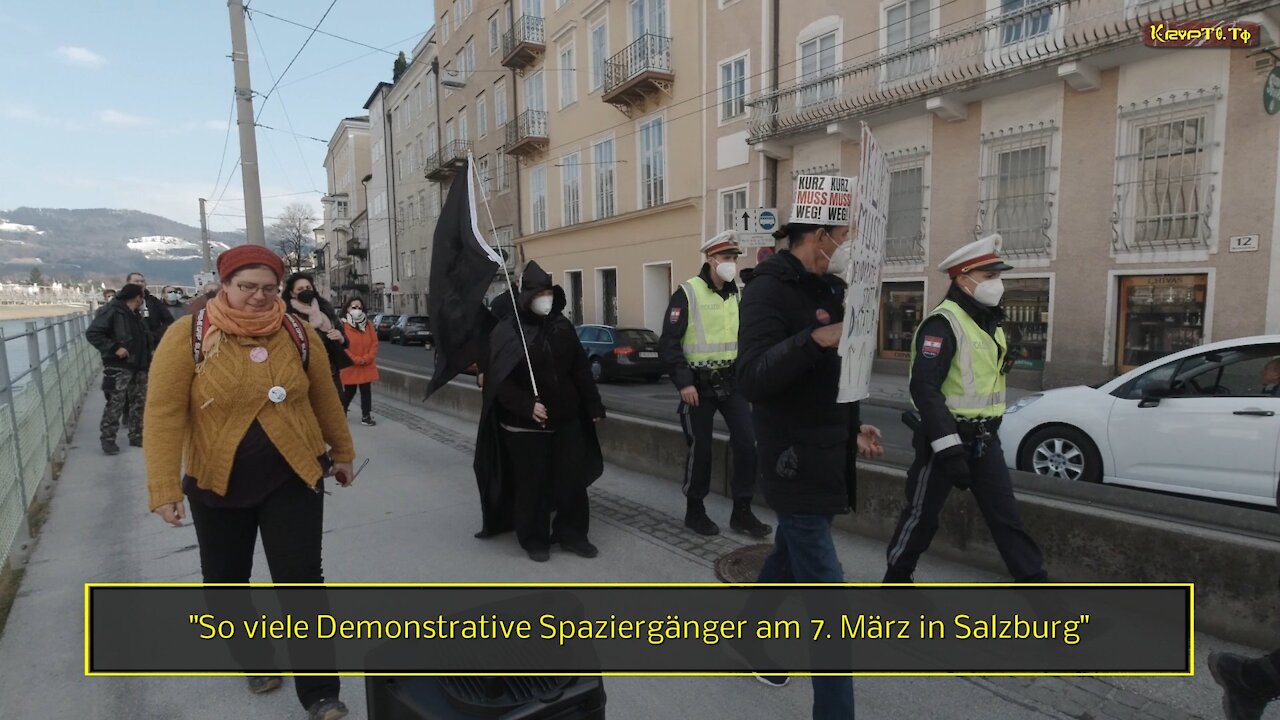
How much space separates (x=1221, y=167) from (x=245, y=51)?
17.0 meters

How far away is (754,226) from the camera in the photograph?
540 inches

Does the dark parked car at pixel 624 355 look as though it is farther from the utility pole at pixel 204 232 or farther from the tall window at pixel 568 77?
the utility pole at pixel 204 232

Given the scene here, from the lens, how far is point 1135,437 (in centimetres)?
635

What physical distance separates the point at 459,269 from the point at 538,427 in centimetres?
114

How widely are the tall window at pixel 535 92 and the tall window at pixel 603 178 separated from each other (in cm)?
515

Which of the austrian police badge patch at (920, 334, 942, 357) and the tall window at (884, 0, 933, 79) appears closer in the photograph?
the austrian police badge patch at (920, 334, 942, 357)

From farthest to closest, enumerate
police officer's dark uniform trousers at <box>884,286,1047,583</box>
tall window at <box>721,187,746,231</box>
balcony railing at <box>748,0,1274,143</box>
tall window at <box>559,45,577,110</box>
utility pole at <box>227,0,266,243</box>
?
tall window at <box>559,45,577,110</box> < tall window at <box>721,187,746,231</box> < utility pole at <box>227,0,266,243</box> < balcony railing at <box>748,0,1274,143</box> < police officer's dark uniform trousers at <box>884,286,1047,583</box>

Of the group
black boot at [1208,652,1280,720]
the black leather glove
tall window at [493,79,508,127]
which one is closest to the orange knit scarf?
the black leather glove

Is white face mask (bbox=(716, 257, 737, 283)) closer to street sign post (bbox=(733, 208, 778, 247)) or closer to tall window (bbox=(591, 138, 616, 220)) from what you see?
street sign post (bbox=(733, 208, 778, 247))

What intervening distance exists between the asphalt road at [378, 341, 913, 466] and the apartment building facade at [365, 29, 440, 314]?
25.3 meters

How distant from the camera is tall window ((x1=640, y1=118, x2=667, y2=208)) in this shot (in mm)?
23891

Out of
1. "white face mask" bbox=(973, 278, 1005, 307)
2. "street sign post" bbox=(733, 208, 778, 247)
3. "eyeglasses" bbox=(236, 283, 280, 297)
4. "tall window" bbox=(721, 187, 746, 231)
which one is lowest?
"white face mask" bbox=(973, 278, 1005, 307)

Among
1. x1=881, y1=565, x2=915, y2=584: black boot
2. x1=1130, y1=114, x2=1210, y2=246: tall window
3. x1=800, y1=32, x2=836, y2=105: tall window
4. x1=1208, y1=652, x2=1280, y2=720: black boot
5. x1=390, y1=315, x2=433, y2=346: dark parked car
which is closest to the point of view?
x1=1208, y1=652, x2=1280, y2=720: black boot

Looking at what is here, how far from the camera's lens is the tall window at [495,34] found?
3451 centimetres
